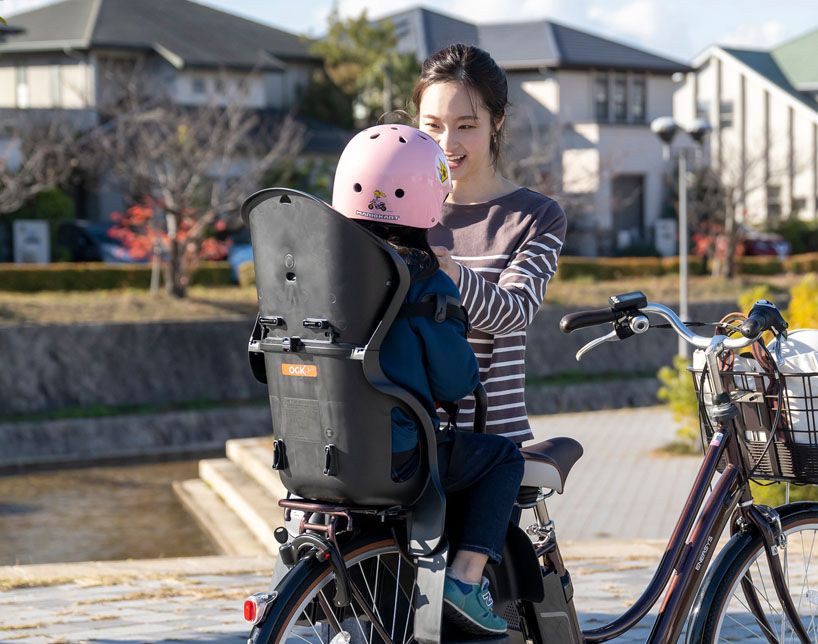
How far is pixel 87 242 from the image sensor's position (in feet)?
90.3

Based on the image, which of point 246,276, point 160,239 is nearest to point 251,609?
point 160,239

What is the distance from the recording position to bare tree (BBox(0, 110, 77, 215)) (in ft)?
62.3

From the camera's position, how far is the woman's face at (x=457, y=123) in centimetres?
328

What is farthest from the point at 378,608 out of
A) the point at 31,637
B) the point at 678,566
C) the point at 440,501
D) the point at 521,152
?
the point at 521,152

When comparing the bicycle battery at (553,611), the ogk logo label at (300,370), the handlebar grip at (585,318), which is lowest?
the bicycle battery at (553,611)

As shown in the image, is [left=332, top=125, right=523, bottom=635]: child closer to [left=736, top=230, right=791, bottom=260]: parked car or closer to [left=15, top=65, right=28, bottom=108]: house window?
[left=736, top=230, right=791, bottom=260]: parked car

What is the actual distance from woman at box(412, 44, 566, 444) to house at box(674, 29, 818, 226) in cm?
4118

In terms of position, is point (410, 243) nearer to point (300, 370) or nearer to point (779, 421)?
point (300, 370)

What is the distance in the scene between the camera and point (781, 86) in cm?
4778

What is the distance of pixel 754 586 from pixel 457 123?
4.89 feet

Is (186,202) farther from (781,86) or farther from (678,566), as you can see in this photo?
(781,86)

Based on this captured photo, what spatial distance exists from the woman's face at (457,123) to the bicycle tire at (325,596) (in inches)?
41.4

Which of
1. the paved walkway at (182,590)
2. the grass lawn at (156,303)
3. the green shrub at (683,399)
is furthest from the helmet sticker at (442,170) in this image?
the grass lawn at (156,303)

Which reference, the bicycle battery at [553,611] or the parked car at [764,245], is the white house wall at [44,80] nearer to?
the parked car at [764,245]
